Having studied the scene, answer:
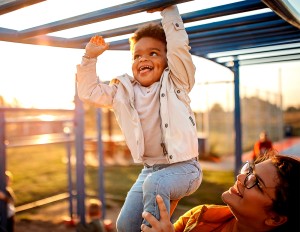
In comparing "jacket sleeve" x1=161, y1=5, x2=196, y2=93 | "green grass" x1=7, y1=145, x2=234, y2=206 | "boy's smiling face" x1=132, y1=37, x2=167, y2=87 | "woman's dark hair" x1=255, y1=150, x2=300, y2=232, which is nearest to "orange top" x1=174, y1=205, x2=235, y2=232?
"woman's dark hair" x1=255, y1=150, x2=300, y2=232

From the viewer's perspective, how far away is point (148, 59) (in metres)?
1.70

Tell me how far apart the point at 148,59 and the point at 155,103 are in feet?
0.70

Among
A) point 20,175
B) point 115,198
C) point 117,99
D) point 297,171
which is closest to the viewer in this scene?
point 297,171

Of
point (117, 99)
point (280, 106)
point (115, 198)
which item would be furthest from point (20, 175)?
point (280, 106)

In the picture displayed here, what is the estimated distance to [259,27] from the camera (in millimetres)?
2006

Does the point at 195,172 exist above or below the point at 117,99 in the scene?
below

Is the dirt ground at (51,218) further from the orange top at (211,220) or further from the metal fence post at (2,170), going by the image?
the orange top at (211,220)

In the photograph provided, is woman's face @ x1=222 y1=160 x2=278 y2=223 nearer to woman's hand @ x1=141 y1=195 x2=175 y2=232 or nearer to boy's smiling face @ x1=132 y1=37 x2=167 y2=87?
woman's hand @ x1=141 y1=195 x2=175 y2=232

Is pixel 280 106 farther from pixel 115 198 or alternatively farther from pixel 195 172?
pixel 195 172

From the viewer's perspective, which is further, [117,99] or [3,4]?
[117,99]

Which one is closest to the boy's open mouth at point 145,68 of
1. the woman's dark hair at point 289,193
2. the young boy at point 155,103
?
the young boy at point 155,103

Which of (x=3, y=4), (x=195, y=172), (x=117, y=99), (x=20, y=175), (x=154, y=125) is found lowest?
(x=20, y=175)

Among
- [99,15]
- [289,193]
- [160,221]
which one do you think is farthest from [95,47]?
[289,193]

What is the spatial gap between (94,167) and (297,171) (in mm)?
10336
